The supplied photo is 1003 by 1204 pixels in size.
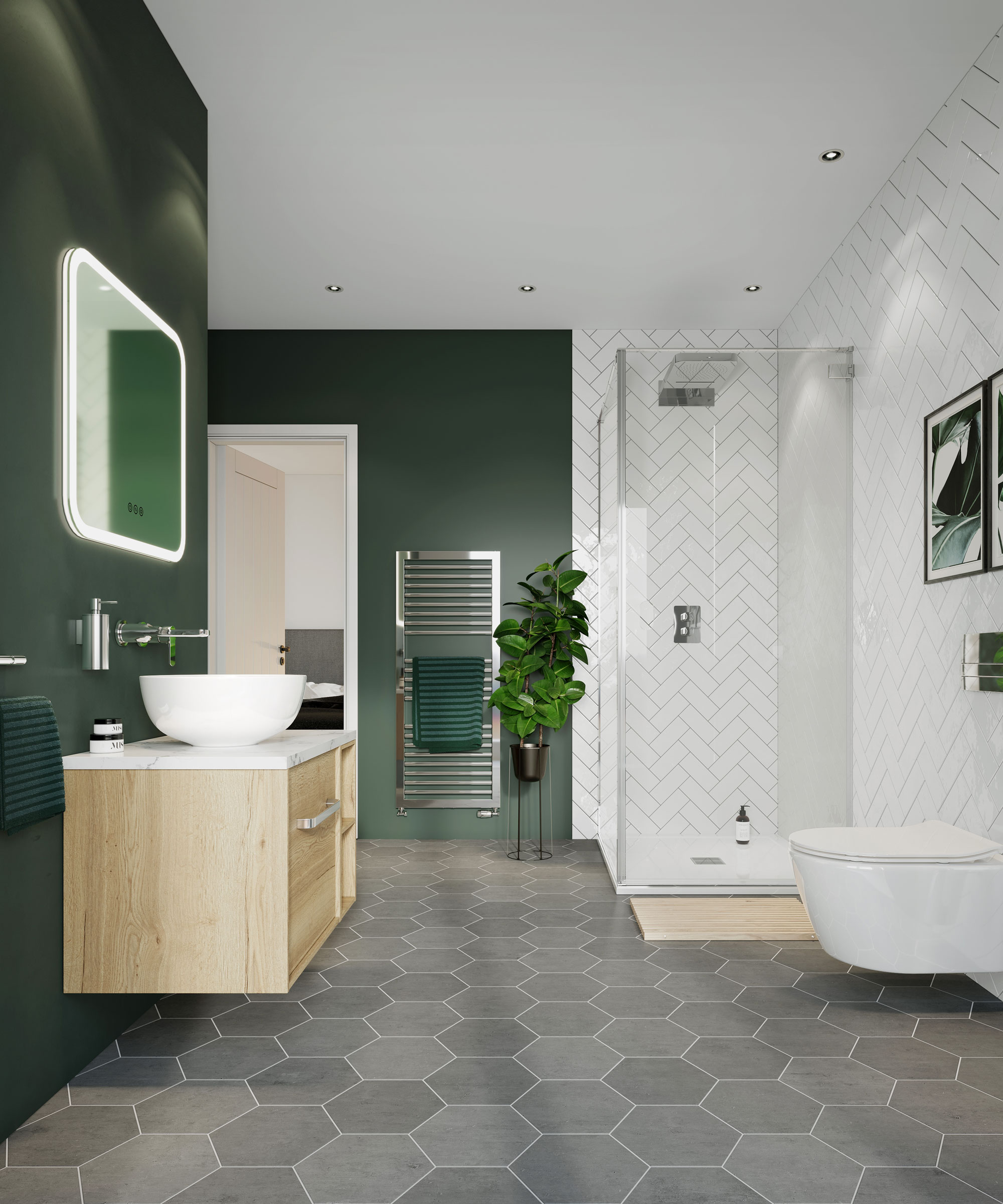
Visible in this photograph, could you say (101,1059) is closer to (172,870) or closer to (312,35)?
(172,870)

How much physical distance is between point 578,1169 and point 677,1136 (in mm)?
238

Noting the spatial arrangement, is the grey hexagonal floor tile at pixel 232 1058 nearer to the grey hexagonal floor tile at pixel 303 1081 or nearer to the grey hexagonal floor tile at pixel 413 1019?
the grey hexagonal floor tile at pixel 303 1081

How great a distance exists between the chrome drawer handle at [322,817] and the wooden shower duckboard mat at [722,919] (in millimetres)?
1238

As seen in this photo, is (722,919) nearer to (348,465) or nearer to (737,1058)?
(737,1058)

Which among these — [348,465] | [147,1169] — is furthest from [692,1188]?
[348,465]

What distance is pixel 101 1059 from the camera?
212 centimetres

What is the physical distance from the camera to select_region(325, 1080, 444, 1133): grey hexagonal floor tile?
1849 millimetres

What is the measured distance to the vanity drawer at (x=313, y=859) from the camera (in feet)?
6.95

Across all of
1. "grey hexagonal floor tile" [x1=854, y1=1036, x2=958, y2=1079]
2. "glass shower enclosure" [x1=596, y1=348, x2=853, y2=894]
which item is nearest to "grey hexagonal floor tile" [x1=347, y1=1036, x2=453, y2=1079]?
"grey hexagonal floor tile" [x1=854, y1=1036, x2=958, y2=1079]

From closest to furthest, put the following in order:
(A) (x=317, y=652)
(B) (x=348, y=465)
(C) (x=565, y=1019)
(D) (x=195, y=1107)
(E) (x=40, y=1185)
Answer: (E) (x=40, y=1185)
(D) (x=195, y=1107)
(C) (x=565, y=1019)
(B) (x=348, y=465)
(A) (x=317, y=652)

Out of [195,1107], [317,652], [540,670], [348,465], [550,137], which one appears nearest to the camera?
[195,1107]

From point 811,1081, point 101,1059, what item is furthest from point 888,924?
point 101,1059

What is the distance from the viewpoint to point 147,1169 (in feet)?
5.51

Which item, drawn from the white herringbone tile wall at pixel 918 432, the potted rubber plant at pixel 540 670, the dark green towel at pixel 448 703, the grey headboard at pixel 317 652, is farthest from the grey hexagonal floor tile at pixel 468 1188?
the grey headboard at pixel 317 652
